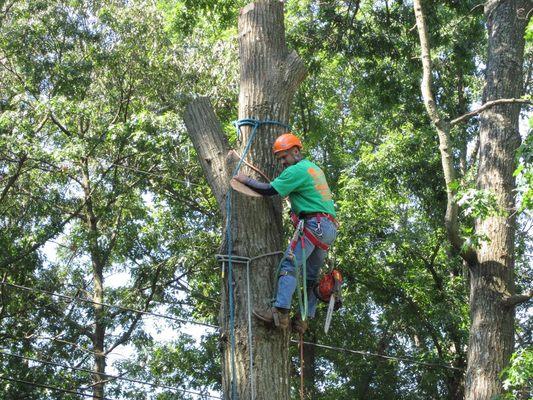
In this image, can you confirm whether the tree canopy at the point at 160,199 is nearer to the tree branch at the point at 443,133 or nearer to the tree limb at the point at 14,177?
the tree limb at the point at 14,177

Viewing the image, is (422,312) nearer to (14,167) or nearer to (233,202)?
(14,167)

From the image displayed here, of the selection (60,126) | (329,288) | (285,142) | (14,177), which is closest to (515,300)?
(329,288)

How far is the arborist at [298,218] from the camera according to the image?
15.5 ft

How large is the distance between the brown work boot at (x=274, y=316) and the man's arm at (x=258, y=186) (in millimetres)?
688

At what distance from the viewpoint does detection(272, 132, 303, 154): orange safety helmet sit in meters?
5.05

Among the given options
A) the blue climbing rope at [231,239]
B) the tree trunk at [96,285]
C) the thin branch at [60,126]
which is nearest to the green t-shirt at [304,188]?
the blue climbing rope at [231,239]

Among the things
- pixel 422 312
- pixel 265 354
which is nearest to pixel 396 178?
pixel 422 312

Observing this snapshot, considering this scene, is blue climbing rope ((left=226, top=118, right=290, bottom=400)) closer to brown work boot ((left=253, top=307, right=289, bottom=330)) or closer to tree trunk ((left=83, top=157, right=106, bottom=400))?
brown work boot ((left=253, top=307, right=289, bottom=330))

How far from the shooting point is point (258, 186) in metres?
4.88

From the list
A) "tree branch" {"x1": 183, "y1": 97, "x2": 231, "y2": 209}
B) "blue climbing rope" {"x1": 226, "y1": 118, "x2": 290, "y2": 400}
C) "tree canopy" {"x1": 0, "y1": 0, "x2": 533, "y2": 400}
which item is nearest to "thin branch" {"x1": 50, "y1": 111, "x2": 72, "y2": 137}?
"tree canopy" {"x1": 0, "y1": 0, "x2": 533, "y2": 400}

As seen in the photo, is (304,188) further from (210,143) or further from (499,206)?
(499,206)

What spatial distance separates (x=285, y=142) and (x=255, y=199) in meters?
0.39

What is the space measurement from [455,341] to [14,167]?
7405 mm

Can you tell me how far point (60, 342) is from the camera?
1361 cm
